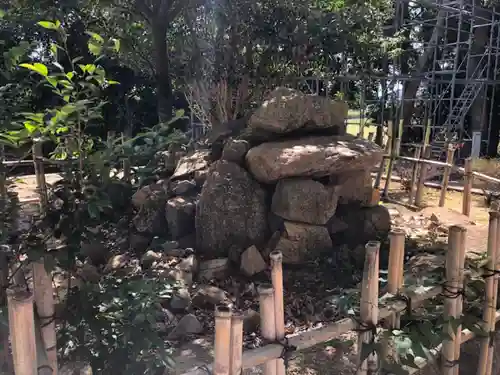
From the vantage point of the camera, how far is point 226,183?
3924mm

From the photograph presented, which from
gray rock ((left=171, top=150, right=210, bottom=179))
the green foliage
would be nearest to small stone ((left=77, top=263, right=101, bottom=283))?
the green foliage

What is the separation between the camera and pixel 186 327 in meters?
2.86

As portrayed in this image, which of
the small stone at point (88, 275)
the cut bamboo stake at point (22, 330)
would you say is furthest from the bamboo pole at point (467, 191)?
the cut bamboo stake at point (22, 330)

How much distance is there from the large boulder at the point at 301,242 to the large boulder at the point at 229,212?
0.81ft

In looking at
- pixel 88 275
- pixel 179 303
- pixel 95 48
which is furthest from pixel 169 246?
pixel 95 48

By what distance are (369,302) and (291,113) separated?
2.55 metres

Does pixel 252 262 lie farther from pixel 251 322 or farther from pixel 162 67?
pixel 162 67

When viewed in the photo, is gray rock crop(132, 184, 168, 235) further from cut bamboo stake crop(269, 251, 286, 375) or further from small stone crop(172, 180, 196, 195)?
cut bamboo stake crop(269, 251, 286, 375)

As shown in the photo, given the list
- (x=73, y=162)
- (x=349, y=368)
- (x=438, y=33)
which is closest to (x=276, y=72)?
(x=349, y=368)

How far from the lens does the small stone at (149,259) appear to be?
3704 mm

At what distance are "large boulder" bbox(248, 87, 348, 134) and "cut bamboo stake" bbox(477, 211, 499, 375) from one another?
2.15m

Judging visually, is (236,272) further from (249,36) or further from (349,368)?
(249,36)

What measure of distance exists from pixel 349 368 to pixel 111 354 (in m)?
1.48

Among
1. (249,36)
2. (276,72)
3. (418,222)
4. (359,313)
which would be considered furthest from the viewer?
(276,72)
